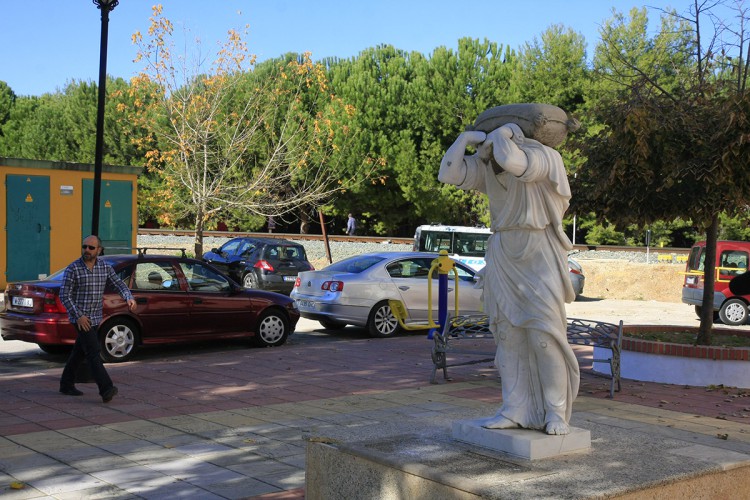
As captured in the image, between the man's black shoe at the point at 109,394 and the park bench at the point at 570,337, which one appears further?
the park bench at the point at 570,337

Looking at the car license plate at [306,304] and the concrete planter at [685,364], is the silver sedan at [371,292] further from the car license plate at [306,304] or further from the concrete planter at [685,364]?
the concrete planter at [685,364]

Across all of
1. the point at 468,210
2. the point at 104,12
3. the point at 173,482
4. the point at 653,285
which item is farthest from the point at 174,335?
the point at 468,210

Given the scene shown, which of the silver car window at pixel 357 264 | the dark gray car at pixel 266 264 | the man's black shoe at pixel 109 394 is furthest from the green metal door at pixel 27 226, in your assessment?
the man's black shoe at pixel 109 394

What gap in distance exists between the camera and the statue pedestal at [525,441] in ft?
16.2

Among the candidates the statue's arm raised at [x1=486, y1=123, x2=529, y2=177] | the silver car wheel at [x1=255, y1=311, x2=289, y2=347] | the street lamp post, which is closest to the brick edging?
the silver car wheel at [x1=255, y1=311, x2=289, y2=347]

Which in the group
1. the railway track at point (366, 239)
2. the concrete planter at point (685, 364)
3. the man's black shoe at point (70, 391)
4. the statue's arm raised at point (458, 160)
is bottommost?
the man's black shoe at point (70, 391)

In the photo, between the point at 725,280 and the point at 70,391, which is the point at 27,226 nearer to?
the point at 70,391

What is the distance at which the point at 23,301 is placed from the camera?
1186 centimetres

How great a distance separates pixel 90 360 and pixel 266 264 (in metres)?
13.4

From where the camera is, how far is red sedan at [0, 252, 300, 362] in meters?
11.7

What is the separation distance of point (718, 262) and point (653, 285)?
857 cm

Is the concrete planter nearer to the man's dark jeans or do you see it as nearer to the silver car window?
the silver car window

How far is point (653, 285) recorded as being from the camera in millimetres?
28484

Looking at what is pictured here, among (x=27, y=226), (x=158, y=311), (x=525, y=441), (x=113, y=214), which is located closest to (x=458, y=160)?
(x=525, y=441)
